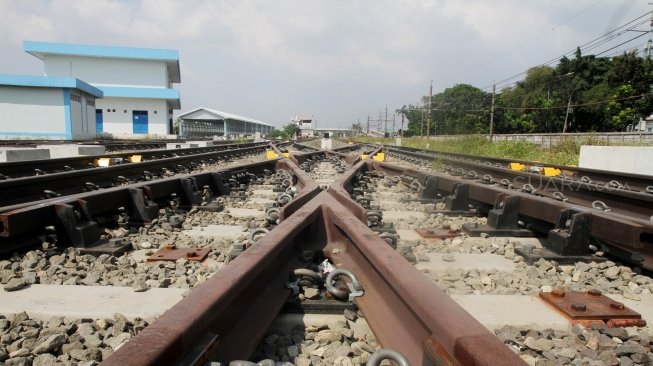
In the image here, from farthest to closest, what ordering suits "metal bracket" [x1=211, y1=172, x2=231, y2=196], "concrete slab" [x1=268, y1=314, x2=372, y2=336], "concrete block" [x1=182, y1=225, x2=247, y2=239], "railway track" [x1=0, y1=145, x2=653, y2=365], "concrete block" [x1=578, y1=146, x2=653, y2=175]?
"concrete block" [x1=578, y1=146, x2=653, y2=175] < "metal bracket" [x1=211, y1=172, x2=231, y2=196] < "concrete block" [x1=182, y1=225, x2=247, y2=239] < "concrete slab" [x1=268, y1=314, x2=372, y2=336] < "railway track" [x1=0, y1=145, x2=653, y2=365]

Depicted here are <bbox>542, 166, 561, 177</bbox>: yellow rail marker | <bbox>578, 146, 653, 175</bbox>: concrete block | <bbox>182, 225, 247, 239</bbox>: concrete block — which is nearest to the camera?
<bbox>182, 225, 247, 239</bbox>: concrete block

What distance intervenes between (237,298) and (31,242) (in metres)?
2.18

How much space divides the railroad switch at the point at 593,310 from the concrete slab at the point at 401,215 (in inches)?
90.8

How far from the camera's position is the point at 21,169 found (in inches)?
265

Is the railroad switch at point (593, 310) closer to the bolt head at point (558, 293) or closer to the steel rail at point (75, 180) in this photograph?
the bolt head at point (558, 293)

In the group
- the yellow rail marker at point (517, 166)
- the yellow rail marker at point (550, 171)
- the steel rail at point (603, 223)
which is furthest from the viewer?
the yellow rail marker at point (517, 166)

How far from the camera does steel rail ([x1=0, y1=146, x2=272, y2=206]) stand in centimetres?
447

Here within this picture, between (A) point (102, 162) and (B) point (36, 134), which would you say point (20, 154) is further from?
(B) point (36, 134)

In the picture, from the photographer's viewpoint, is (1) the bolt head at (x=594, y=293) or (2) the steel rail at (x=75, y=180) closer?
(1) the bolt head at (x=594, y=293)

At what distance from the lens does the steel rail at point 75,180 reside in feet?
14.7

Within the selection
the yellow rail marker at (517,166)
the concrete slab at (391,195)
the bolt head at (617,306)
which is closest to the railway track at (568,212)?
the concrete slab at (391,195)

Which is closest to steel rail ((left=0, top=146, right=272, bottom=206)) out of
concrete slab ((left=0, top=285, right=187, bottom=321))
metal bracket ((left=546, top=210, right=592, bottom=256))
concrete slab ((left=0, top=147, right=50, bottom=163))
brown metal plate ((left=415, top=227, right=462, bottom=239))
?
concrete slab ((left=0, top=285, right=187, bottom=321))

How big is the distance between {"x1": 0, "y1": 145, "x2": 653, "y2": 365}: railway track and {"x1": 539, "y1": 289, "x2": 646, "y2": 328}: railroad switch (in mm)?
58

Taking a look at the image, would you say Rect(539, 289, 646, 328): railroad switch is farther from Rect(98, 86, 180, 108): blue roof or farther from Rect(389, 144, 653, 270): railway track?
Rect(98, 86, 180, 108): blue roof
